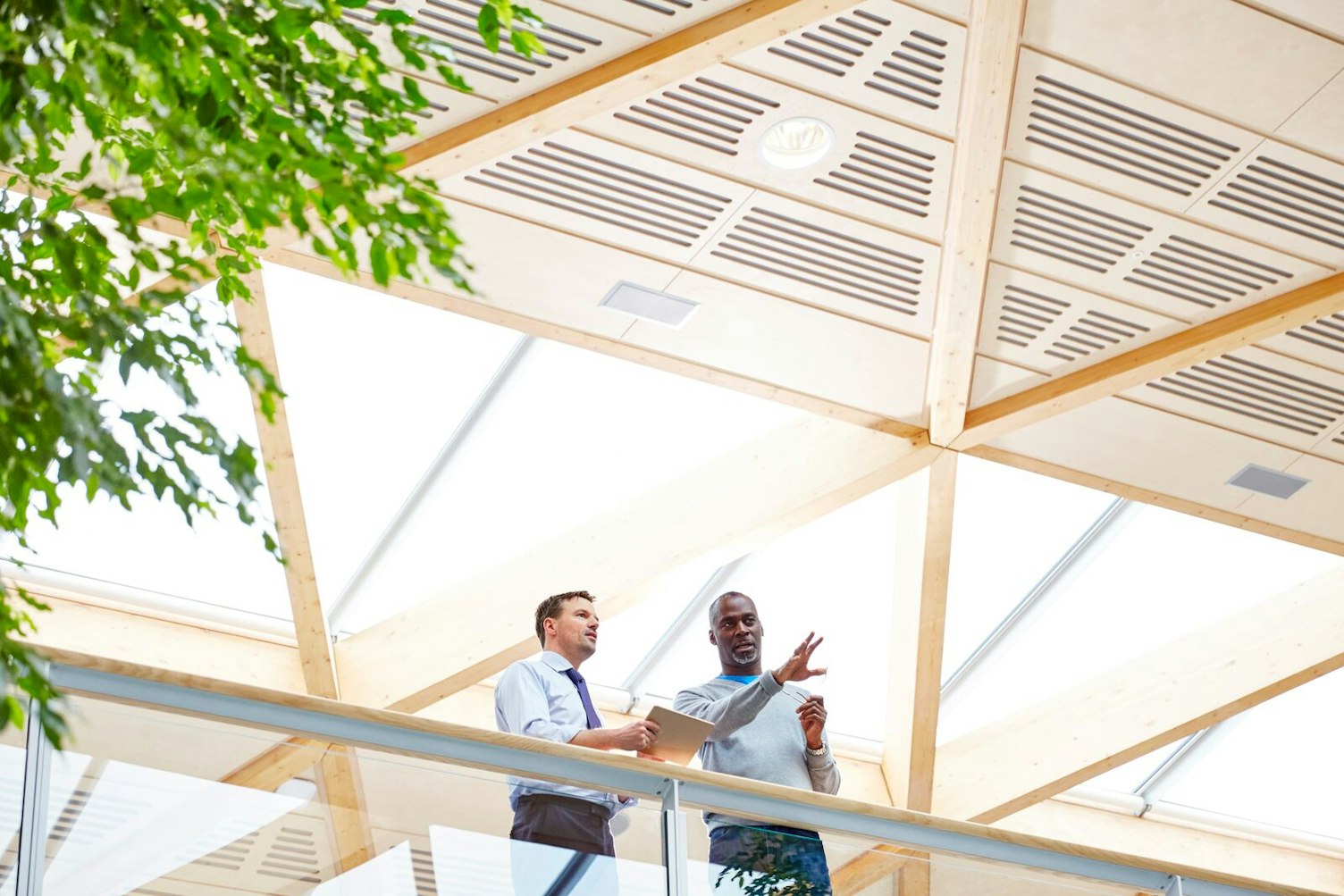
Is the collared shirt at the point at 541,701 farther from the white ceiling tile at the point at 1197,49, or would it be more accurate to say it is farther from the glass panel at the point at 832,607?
the glass panel at the point at 832,607

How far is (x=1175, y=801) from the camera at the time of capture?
1275 cm

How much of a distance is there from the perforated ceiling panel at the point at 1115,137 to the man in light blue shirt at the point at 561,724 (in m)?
2.83

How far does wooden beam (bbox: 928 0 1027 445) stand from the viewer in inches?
249

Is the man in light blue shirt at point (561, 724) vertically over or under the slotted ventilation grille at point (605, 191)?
under

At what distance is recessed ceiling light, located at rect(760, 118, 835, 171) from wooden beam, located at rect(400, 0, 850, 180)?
573 mm

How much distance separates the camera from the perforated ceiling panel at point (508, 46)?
622 centimetres

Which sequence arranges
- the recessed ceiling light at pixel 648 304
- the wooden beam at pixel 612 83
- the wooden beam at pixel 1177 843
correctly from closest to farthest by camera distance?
the wooden beam at pixel 612 83
the recessed ceiling light at pixel 648 304
the wooden beam at pixel 1177 843

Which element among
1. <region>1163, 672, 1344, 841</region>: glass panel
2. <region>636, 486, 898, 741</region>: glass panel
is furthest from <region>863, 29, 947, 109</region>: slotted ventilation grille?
→ <region>1163, 672, 1344, 841</region>: glass panel

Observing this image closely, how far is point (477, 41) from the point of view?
21.0 ft

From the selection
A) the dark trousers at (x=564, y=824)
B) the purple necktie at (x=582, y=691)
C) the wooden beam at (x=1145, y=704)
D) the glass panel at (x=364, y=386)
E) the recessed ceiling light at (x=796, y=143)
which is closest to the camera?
the dark trousers at (x=564, y=824)

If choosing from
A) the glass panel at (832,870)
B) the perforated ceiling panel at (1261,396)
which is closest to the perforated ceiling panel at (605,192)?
the perforated ceiling panel at (1261,396)

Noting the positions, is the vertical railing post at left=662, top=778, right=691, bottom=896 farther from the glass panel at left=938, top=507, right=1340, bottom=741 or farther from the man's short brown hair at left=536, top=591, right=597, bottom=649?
the glass panel at left=938, top=507, right=1340, bottom=741

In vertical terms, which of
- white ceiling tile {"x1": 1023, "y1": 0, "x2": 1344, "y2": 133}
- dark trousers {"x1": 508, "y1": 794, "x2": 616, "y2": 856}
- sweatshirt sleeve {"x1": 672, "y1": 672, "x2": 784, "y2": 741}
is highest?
white ceiling tile {"x1": 1023, "y1": 0, "x2": 1344, "y2": 133}

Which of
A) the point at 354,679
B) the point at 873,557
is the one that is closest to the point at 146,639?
the point at 354,679
